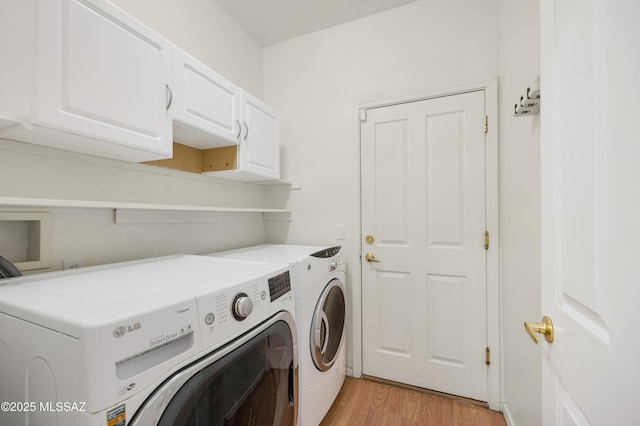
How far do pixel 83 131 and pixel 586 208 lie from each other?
4.67 ft

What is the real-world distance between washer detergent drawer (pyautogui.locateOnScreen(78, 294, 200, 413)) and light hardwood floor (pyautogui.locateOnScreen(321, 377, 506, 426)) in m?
1.37

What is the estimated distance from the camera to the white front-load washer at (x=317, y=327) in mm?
1297

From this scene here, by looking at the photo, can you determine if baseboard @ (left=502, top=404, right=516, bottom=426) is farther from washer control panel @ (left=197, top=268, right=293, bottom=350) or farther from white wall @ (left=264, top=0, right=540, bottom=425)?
washer control panel @ (left=197, top=268, right=293, bottom=350)

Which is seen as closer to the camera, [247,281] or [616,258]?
[616,258]

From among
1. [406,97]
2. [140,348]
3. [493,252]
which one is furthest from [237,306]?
[406,97]

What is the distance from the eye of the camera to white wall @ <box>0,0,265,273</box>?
109 centimetres

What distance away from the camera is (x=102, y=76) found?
95cm

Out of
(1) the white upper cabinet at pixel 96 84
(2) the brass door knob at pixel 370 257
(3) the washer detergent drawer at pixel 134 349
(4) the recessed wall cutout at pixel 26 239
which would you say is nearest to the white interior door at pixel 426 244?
(2) the brass door knob at pixel 370 257

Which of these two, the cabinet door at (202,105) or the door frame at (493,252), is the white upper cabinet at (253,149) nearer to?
the cabinet door at (202,105)

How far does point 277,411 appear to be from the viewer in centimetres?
107


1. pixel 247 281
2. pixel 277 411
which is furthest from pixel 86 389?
pixel 277 411

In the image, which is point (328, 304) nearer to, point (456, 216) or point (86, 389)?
point (456, 216)

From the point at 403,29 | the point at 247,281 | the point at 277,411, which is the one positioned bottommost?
the point at 277,411

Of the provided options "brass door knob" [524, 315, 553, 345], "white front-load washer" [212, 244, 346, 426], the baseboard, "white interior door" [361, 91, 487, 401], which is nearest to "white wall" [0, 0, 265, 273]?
"white front-load washer" [212, 244, 346, 426]
